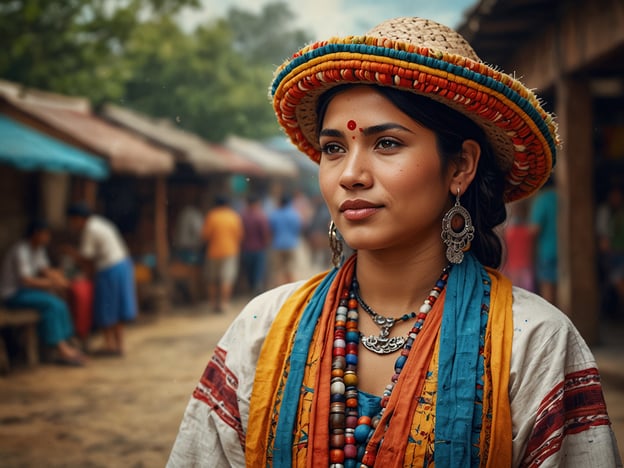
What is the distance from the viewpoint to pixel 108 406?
552 cm

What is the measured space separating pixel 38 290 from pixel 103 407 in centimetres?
214

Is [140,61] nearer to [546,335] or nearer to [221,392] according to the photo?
[221,392]

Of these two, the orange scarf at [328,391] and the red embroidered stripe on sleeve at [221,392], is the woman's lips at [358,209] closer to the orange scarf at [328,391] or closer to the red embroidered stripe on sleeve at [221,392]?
the orange scarf at [328,391]

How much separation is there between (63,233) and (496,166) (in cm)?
896

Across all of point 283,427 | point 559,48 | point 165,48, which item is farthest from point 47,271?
point 165,48

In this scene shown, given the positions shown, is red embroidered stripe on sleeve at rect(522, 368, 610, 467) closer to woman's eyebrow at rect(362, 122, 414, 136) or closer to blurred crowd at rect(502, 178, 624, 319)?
woman's eyebrow at rect(362, 122, 414, 136)

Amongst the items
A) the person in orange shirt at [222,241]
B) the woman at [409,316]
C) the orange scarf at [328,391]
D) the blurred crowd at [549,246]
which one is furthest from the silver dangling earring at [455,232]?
the person in orange shirt at [222,241]

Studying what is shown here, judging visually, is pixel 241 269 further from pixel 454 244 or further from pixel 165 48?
pixel 454 244

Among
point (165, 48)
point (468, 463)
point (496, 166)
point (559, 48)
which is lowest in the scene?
point (468, 463)

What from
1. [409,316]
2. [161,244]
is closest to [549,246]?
[409,316]

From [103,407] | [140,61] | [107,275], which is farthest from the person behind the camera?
[140,61]

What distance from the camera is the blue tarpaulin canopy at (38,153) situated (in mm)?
7621

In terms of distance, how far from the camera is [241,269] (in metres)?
13.0

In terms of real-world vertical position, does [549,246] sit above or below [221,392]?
above
